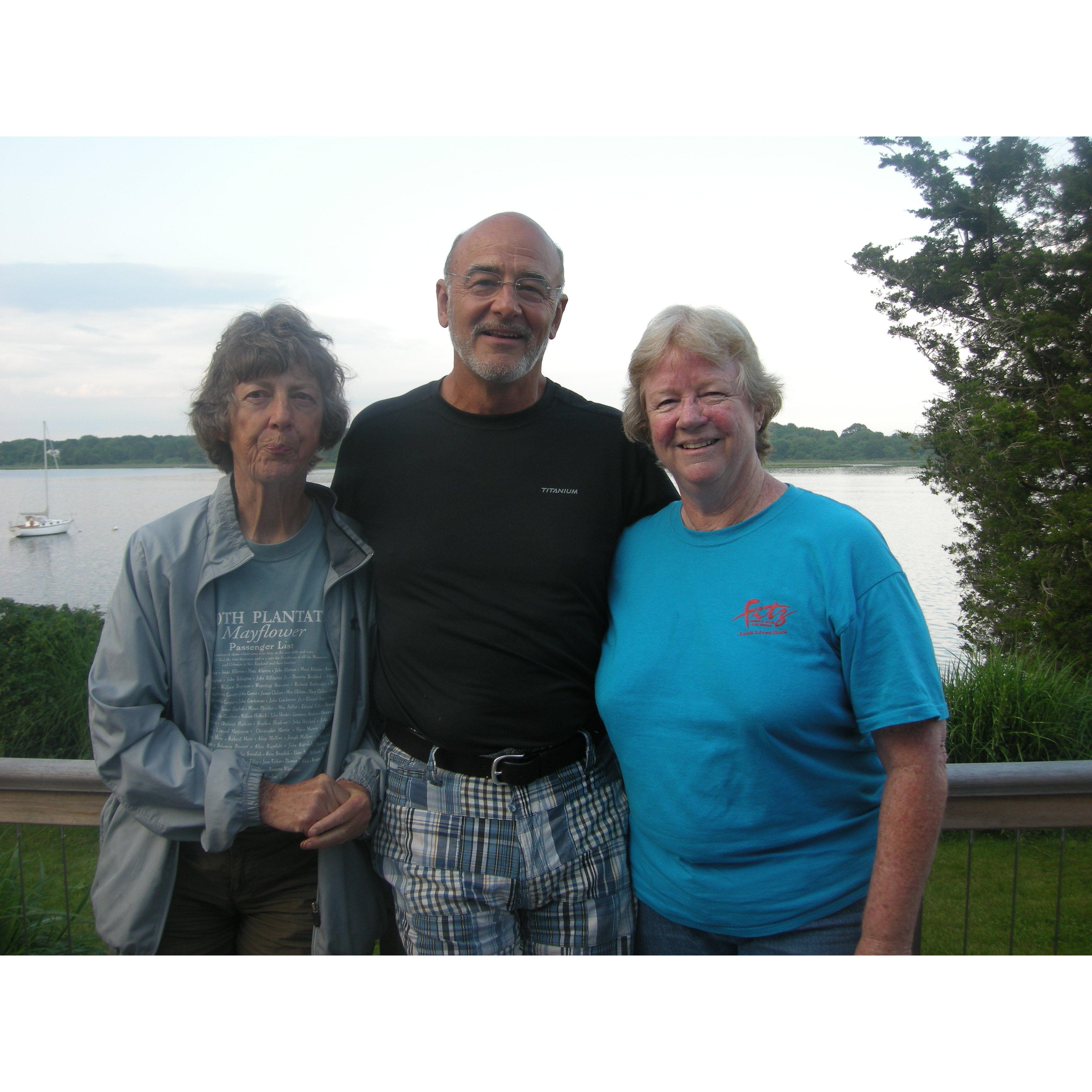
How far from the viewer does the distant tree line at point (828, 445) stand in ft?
6.31

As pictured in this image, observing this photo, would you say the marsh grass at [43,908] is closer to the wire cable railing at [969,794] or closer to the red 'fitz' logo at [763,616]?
the wire cable railing at [969,794]

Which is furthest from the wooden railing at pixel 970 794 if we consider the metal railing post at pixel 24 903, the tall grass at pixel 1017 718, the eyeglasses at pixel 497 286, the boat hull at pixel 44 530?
the boat hull at pixel 44 530

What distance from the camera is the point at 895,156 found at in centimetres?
576

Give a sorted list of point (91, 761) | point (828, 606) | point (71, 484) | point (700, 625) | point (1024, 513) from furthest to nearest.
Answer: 1. point (1024, 513)
2. point (71, 484)
3. point (91, 761)
4. point (700, 625)
5. point (828, 606)

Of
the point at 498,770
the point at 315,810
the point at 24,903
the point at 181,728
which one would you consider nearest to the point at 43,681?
the point at 24,903

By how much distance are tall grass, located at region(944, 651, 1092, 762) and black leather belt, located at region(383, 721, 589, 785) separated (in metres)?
3.86

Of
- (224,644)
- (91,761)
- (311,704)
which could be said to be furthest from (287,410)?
(91,761)

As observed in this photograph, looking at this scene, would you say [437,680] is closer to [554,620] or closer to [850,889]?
[554,620]

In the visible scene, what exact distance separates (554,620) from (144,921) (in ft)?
3.88

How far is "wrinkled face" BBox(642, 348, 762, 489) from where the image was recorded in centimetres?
160

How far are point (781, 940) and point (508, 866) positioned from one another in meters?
0.61

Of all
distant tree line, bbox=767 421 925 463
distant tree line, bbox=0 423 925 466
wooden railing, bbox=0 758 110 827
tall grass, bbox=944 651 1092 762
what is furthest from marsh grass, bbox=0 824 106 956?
tall grass, bbox=944 651 1092 762

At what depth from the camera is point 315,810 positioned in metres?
1.66

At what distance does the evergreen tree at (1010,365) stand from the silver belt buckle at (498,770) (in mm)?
5218
